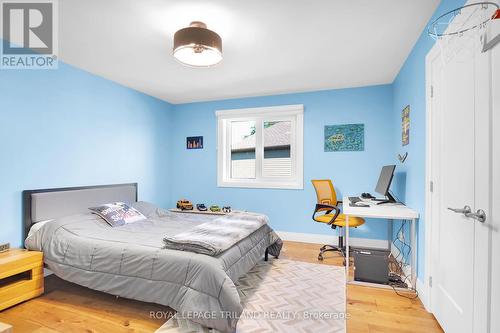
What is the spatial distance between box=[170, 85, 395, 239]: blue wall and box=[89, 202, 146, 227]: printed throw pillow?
1703mm

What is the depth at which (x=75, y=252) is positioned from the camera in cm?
232

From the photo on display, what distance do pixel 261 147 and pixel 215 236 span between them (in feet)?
8.35

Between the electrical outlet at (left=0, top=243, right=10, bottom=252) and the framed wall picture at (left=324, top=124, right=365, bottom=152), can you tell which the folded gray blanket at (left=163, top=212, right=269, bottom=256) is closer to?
the electrical outlet at (left=0, top=243, right=10, bottom=252)

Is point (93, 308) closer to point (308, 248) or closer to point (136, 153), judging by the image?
point (136, 153)

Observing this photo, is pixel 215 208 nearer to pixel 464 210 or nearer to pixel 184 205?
pixel 184 205

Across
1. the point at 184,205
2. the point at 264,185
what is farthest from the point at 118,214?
the point at 264,185

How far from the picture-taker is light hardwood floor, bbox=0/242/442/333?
1946 millimetres

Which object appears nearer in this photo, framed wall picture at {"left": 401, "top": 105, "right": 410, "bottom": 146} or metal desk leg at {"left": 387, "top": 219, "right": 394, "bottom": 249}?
framed wall picture at {"left": 401, "top": 105, "right": 410, "bottom": 146}

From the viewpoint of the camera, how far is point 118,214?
2.99m

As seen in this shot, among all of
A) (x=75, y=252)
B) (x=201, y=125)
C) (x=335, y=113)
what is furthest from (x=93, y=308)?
(x=335, y=113)

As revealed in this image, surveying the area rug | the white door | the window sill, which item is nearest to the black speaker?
the area rug

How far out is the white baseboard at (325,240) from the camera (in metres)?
3.80

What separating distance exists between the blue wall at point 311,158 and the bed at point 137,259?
4.15 ft

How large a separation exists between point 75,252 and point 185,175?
107 inches
